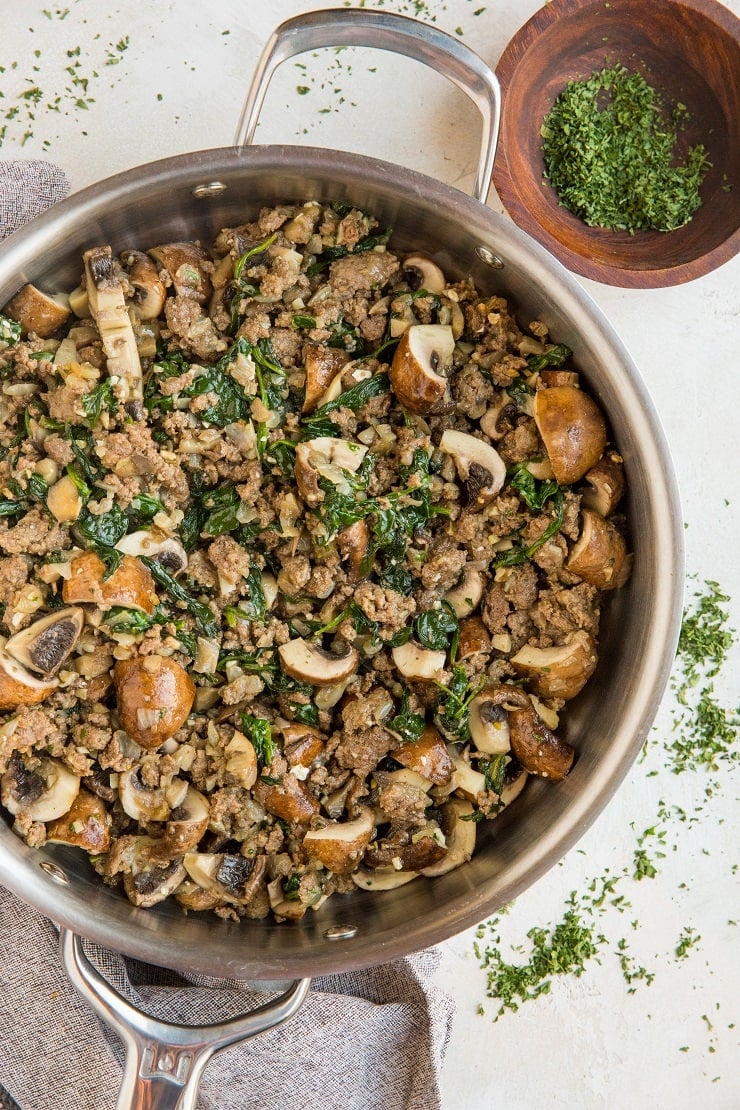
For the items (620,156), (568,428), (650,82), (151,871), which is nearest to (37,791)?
(151,871)

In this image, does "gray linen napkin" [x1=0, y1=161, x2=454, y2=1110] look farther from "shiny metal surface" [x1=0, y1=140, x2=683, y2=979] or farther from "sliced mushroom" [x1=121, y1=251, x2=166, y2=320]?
"sliced mushroom" [x1=121, y1=251, x2=166, y2=320]

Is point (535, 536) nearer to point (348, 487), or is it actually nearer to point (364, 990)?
point (348, 487)

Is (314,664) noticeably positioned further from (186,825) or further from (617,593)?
(617,593)

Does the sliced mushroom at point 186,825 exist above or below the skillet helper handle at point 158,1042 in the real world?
above

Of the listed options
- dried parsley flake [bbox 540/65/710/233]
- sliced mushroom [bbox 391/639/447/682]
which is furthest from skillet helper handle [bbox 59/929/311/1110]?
dried parsley flake [bbox 540/65/710/233]

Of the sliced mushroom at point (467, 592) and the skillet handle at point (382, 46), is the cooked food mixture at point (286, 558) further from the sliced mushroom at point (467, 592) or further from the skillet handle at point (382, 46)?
the skillet handle at point (382, 46)

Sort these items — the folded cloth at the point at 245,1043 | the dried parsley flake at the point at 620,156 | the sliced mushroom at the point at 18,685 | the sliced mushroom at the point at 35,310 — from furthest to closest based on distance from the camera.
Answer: the dried parsley flake at the point at 620,156 < the folded cloth at the point at 245,1043 < the sliced mushroom at the point at 35,310 < the sliced mushroom at the point at 18,685

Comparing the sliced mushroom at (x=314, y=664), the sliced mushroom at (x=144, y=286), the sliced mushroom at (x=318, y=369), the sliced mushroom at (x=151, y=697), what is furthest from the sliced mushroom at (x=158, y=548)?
the sliced mushroom at (x=144, y=286)

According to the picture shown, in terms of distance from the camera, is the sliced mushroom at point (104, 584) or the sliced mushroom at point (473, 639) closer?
the sliced mushroom at point (104, 584)
